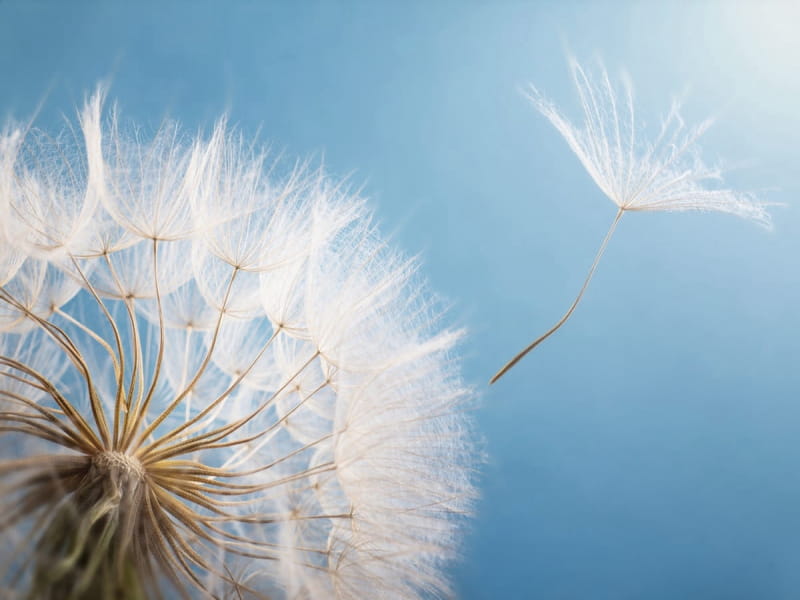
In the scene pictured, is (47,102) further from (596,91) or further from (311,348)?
(596,91)

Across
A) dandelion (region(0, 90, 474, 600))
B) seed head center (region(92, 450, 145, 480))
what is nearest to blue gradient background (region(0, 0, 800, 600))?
dandelion (region(0, 90, 474, 600))

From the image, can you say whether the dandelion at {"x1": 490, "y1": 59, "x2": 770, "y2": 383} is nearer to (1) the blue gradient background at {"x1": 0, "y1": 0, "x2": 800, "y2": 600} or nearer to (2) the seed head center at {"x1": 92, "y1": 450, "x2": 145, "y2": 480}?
(2) the seed head center at {"x1": 92, "y1": 450, "x2": 145, "y2": 480}

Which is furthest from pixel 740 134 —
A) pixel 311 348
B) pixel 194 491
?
pixel 194 491

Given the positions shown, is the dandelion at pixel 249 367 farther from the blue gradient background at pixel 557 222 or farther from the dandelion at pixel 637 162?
the blue gradient background at pixel 557 222

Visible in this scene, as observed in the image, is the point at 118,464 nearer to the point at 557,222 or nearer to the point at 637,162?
the point at 637,162

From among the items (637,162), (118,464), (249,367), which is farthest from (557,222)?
(118,464)
